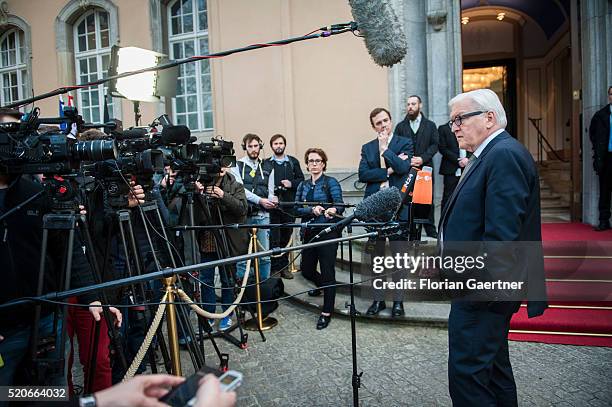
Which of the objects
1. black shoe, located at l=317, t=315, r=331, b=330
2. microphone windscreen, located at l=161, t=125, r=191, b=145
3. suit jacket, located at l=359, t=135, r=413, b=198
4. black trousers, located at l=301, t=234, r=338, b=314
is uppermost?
microphone windscreen, located at l=161, t=125, r=191, b=145

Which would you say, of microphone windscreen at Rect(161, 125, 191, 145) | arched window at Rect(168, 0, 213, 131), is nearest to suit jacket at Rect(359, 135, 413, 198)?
microphone windscreen at Rect(161, 125, 191, 145)

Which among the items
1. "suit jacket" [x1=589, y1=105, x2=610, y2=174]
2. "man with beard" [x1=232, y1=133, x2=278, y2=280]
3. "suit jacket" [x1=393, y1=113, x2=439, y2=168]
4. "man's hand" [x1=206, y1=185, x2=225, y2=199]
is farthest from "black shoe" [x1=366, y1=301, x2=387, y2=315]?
"suit jacket" [x1=589, y1=105, x2=610, y2=174]

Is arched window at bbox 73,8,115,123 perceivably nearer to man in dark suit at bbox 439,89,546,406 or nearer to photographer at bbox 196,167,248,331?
photographer at bbox 196,167,248,331

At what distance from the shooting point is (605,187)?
608 cm

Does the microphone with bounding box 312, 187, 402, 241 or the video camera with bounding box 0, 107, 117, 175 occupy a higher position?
the video camera with bounding box 0, 107, 117, 175

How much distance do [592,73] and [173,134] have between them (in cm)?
618

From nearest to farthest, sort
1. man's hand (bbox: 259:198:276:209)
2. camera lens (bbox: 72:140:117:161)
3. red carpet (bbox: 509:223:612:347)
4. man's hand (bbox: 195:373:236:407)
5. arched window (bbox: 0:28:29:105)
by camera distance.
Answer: man's hand (bbox: 195:373:236:407) → camera lens (bbox: 72:140:117:161) → red carpet (bbox: 509:223:612:347) → man's hand (bbox: 259:198:276:209) → arched window (bbox: 0:28:29:105)

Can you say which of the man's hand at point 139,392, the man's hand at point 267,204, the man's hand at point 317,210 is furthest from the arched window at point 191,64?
the man's hand at point 139,392

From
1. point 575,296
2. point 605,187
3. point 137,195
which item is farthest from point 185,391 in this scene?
point 605,187

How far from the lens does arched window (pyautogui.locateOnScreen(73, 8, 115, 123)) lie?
400 inches

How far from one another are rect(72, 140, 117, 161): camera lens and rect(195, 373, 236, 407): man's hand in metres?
1.56

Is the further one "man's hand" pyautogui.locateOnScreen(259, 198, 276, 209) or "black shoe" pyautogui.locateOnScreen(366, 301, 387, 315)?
"man's hand" pyautogui.locateOnScreen(259, 198, 276, 209)

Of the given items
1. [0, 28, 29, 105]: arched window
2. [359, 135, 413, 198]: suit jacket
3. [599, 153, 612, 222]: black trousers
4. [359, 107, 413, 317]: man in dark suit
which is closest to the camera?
[359, 107, 413, 317]: man in dark suit

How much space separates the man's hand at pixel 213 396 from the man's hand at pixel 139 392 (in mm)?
90
